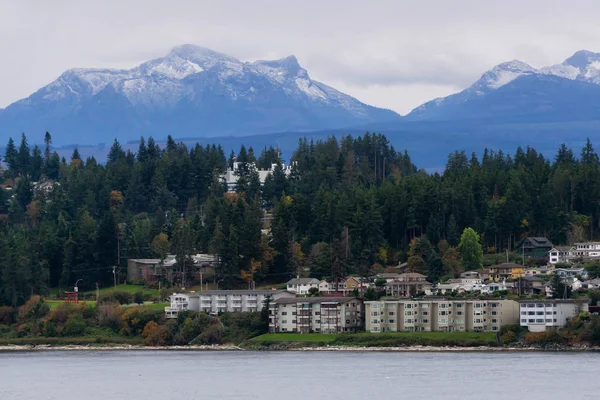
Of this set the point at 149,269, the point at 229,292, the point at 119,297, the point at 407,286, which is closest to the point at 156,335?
the point at 229,292

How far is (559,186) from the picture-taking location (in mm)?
119812

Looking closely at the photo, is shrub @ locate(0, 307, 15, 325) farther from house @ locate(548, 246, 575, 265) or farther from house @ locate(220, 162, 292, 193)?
house @ locate(548, 246, 575, 265)

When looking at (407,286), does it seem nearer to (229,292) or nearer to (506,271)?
(506,271)

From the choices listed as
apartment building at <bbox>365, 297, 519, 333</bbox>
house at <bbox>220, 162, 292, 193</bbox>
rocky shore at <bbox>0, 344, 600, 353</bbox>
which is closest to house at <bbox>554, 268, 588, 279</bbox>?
apartment building at <bbox>365, 297, 519, 333</bbox>

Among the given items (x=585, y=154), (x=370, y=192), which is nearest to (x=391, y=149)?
(x=585, y=154)

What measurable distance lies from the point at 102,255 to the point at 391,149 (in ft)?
165

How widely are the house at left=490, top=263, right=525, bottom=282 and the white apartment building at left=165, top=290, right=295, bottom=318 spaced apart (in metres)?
15.7

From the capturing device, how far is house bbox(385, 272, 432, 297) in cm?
10212

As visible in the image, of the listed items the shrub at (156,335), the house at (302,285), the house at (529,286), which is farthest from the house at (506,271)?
the shrub at (156,335)

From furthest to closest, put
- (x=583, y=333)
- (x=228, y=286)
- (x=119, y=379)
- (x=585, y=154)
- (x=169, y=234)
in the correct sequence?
(x=585, y=154) < (x=169, y=234) < (x=228, y=286) < (x=583, y=333) < (x=119, y=379)

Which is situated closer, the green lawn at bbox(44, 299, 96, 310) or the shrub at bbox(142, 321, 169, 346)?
the shrub at bbox(142, 321, 169, 346)

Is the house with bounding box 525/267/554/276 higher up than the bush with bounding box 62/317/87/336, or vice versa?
the house with bounding box 525/267/554/276

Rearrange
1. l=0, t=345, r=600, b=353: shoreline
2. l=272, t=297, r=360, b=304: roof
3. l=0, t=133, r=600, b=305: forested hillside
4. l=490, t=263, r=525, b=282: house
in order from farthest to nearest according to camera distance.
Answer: l=0, t=133, r=600, b=305: forested hillside → l=490, t=263, r=525, b=282: house → l=272, t=297, r=360, b=304: roof → l=0, t=345, r=600, b=353: shoreline

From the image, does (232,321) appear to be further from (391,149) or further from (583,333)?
(391,149)
